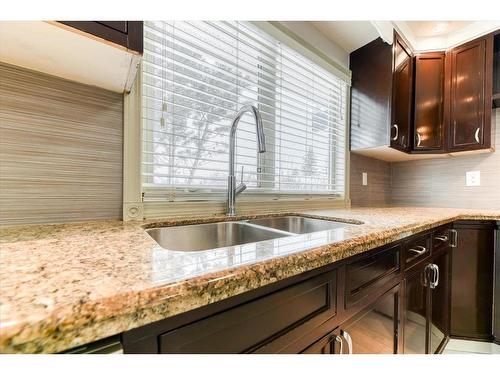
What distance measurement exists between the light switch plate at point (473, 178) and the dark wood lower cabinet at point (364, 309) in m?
0.67

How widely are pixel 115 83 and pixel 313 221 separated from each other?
1.00 m

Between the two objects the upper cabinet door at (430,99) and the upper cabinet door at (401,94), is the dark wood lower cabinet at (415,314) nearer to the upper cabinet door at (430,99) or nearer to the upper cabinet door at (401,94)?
the upper cabinet door at (401,94)

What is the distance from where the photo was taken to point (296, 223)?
1278 millimetres

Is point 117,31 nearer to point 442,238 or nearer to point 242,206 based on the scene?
point 242,206

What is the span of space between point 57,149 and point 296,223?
105 cm

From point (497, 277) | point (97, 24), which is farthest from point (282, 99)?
Result: point (497, 277)

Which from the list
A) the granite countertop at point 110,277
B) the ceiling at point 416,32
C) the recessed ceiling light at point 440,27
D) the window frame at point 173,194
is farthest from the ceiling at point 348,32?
the granite countertop at point 110,277

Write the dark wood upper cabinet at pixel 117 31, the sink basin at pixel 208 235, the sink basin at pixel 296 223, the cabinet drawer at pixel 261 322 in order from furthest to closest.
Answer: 1. the sink basin at pixel 296 223
2. the sink basin at pixel 208 235
3. the dark wood upper cabinet at pixel 117 31
4. the cabinet drawer at pixel 261 322

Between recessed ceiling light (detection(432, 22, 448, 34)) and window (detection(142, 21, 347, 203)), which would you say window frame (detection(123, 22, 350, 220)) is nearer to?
window (detection(142, 21, 347, 203))

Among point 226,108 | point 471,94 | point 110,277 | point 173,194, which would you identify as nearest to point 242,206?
point 173,194

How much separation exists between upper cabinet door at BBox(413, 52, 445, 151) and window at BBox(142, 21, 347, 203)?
24.1 inches

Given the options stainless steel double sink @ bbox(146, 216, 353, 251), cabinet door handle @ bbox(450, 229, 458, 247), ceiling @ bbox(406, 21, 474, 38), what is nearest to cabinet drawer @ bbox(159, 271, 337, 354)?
stainless steel double sink @ bbox(146, 216, 353, 251)

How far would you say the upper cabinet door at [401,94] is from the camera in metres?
1.60

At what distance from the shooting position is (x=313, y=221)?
1.19 metres
